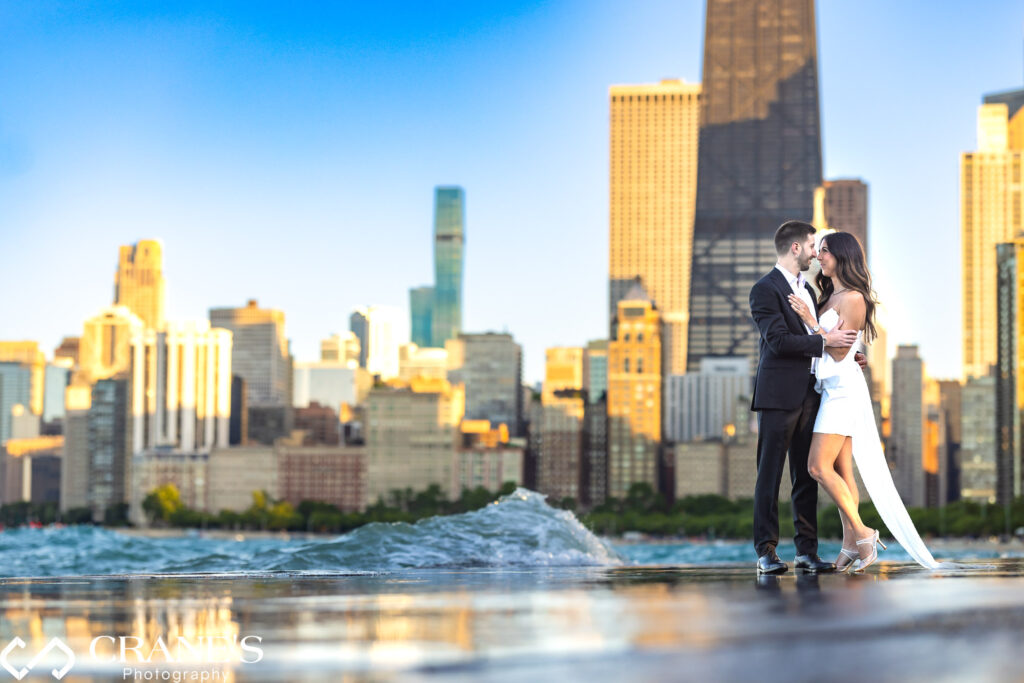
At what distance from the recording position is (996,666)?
4.24m

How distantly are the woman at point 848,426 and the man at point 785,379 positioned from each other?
11 centimetres

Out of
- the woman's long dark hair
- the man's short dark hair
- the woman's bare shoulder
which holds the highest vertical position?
the man's short dark hair

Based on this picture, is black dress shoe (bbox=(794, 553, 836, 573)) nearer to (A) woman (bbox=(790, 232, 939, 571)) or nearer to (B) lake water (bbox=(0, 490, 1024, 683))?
(A) woman (bbox=(790, 232, 939, 571))

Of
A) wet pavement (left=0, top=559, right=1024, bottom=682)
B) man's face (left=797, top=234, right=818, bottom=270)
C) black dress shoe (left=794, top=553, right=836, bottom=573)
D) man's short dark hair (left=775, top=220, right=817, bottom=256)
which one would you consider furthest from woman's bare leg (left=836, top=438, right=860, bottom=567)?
wet pavement (left=0, top=559, right=1024, bottom=682)

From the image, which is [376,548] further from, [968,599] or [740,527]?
[740,527]

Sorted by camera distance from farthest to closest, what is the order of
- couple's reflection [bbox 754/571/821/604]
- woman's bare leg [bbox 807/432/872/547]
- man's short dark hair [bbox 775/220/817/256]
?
man's short dark hair [bbox 775/220/817/256] → woman's bare leg [bbox 807/432/872/547] → couple's reflection [bbox 754/571/821/604]

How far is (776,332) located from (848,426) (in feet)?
2.77

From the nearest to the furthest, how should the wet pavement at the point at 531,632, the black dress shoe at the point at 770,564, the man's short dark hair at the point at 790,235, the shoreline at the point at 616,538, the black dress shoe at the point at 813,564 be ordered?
the wet pavement at the point at 531,632, the black dress shoe at the point at 770,564, the black dress shoe at the point at 813,564, the man's short dark hair at the point at 790,235, the shoreline at the point at 616,538

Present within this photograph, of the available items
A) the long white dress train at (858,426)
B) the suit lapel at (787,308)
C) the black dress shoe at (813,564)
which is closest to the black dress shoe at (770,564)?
the black dress shoe at (813,564)

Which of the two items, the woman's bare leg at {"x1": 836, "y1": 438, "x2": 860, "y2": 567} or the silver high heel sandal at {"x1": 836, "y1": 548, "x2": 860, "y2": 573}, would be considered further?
the woman's bare leg at {"x1": 836, "y1": 438, "x2": 860, "y2": 567}

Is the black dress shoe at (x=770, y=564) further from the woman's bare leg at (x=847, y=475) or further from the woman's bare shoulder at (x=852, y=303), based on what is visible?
the woman's bare shoulder at (x=852, y=303)

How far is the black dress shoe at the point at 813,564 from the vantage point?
31.9 ft

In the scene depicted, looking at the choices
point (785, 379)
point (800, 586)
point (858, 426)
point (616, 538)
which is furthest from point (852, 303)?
point (616, 538)

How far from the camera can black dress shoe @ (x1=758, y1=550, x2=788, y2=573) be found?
9.40 metres
